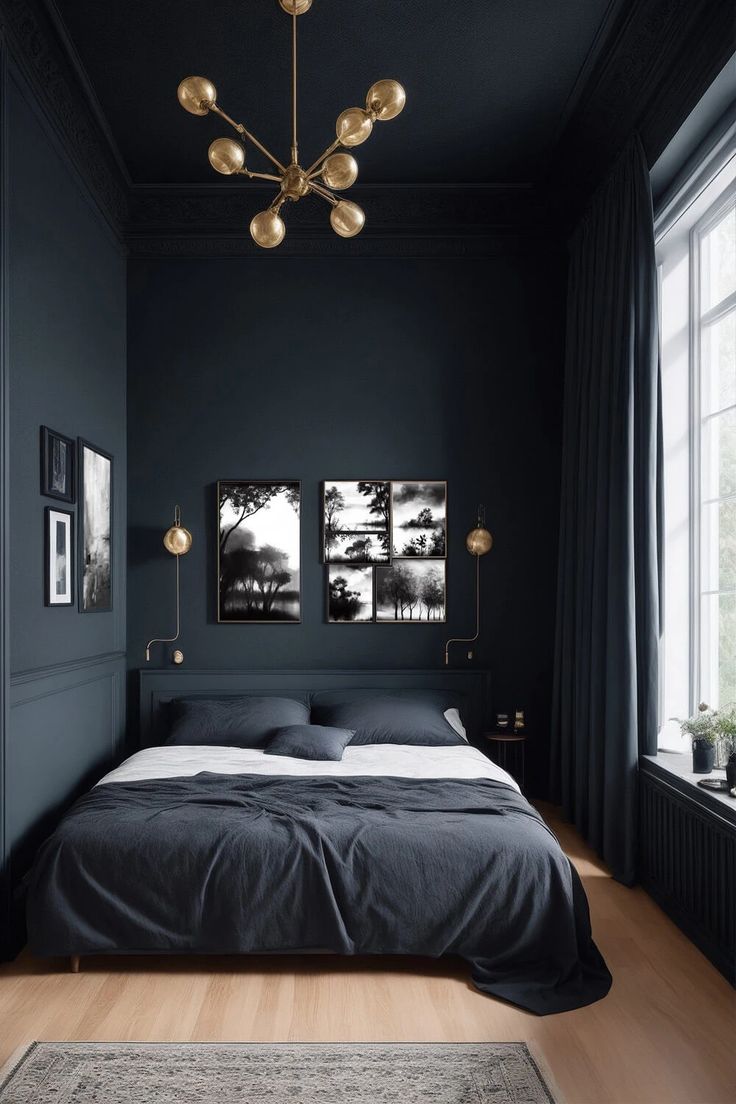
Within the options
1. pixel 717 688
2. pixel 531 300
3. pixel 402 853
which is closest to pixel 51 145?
pixel 531 300

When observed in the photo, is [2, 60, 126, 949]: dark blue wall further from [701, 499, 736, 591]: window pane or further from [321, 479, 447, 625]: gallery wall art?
[701, 499, 736, 591]: window pane

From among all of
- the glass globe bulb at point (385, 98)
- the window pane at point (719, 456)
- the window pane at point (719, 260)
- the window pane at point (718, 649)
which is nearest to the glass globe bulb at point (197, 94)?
the glass globe bulb at point (385, 98)

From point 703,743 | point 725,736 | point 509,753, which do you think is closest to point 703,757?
point 703,743

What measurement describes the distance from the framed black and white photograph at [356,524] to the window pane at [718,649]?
1.92 metres

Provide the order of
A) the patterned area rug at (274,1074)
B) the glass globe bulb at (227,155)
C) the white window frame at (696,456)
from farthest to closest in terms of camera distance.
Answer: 1. the white window frame at (696,456)
2. the glass globe bulb at (227,155)
3. the patterned area rug at (274,1074)

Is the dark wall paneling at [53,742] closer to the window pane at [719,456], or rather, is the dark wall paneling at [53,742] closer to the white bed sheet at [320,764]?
the white bed sheet at [320,764]

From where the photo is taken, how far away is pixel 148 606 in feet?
16.3

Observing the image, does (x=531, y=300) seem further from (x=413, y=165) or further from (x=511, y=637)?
(x=511, y=637)

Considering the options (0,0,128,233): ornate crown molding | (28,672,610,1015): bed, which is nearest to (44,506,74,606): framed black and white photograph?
(28,672,610,1015): bed

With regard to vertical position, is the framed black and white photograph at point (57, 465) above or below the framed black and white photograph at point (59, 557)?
above

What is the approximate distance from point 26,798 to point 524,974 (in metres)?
2.03

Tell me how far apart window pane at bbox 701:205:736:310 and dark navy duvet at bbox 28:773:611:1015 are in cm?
243

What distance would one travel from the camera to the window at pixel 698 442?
3480mm

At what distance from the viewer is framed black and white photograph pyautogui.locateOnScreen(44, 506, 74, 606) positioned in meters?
3.59
